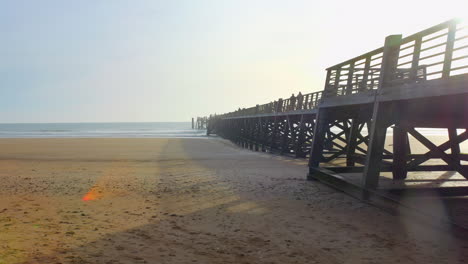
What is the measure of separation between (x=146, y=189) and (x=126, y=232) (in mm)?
3568

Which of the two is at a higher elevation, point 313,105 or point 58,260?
point 313,105

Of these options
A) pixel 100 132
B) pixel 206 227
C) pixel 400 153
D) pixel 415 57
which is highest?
pixel 415 57

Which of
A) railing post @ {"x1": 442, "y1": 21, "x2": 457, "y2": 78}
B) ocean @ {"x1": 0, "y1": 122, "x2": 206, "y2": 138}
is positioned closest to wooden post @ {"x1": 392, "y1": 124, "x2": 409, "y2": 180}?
railing post @ {"x1": 442, "y1": 21, "x2": 457, "y2": 78}

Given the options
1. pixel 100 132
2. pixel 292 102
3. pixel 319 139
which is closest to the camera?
pixel 319 139

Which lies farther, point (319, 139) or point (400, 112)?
point (319, 139)

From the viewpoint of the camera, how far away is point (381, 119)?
711cm

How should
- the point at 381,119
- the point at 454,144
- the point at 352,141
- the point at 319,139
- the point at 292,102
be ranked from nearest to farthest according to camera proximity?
1. the point at 381,119
2. the point at 454,144
3. the point at 319,139
4. the point at 352,141
5. the point at 292,102

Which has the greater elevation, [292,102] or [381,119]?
[292,102]

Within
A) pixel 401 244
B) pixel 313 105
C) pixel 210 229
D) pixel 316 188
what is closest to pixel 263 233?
pixel 210 229

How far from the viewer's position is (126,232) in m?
5.39

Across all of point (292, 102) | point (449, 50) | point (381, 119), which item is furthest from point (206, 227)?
point (292, 102)

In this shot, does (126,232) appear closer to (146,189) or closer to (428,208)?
(146,189)

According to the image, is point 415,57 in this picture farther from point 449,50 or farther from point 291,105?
point 291,105

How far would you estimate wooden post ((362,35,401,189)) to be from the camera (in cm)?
707
